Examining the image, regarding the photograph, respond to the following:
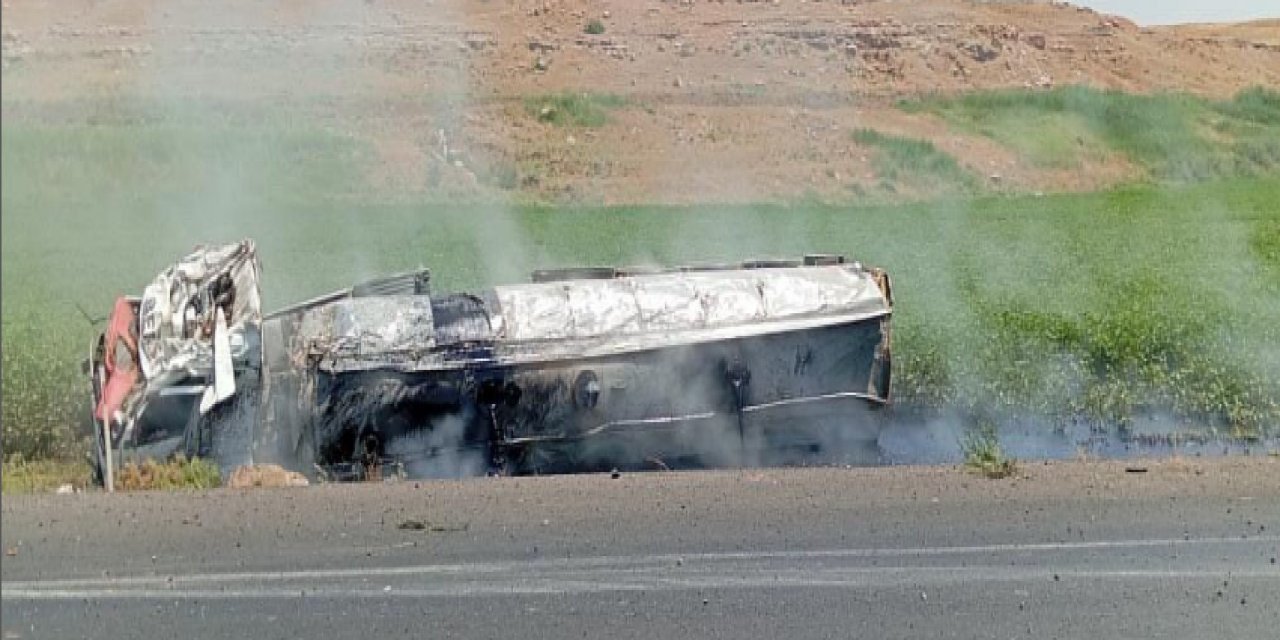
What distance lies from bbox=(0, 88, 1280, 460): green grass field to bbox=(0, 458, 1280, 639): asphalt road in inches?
48.8

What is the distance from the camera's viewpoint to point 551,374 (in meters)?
10.3

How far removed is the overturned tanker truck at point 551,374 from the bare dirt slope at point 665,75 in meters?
4.91

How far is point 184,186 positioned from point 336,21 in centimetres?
1039

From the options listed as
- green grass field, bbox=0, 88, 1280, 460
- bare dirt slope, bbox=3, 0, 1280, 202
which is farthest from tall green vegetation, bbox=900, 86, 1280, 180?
green grass field, bbox=0, 88, 1280, 460

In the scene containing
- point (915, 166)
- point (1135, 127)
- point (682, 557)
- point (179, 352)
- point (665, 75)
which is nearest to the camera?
point (179, 352)

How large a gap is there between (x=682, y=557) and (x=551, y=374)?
2736 millimetres

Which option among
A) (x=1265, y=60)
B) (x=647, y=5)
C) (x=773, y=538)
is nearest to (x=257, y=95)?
(x=773, y=538)

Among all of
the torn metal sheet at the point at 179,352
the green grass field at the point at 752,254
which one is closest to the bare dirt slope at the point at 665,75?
the green grass field at the point at 752,254

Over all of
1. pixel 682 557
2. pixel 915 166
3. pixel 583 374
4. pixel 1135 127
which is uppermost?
pixel 1135 127

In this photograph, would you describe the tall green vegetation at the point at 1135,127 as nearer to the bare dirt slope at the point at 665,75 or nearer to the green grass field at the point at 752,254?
the bare dirt slope at the point at 665,75

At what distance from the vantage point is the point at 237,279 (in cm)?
998

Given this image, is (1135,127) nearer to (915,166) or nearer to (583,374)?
(915,166)

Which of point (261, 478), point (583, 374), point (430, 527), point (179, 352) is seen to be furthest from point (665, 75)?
point (179, 352)

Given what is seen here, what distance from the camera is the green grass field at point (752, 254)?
6.81 m
